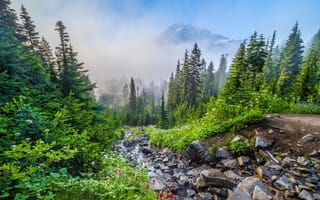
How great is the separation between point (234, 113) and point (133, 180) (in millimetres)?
5977

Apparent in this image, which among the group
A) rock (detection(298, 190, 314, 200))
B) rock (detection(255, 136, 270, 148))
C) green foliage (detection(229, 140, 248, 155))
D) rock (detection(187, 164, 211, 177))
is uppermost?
rock (detection(255, 136, 270, 148))

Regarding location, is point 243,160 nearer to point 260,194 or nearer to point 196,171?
point 196,171

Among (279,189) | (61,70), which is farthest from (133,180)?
(61,70)

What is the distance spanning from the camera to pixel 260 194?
3.74m

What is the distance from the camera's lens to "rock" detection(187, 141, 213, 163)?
6045mm

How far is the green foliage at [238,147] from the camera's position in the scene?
5691mm

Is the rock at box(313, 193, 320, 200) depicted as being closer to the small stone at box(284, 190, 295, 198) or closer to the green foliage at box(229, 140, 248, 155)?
the small stone at box(284, 190, 295, 198)

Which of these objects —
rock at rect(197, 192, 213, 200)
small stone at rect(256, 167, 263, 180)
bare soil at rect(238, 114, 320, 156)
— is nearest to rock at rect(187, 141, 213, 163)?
small stone at rect(256, 167, 263, 180)

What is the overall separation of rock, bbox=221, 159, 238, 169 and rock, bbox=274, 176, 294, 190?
131 centimetres

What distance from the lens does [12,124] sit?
304 centimetres

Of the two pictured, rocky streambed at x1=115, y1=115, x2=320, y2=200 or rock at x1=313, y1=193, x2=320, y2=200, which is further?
rocky streambed at x1=115, y1=115, x2=320, y2=200

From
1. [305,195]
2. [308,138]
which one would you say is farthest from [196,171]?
[308,138]

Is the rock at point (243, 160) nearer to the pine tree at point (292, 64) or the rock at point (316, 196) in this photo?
the rock at point (316, 196)

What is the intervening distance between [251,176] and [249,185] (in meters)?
0.73
